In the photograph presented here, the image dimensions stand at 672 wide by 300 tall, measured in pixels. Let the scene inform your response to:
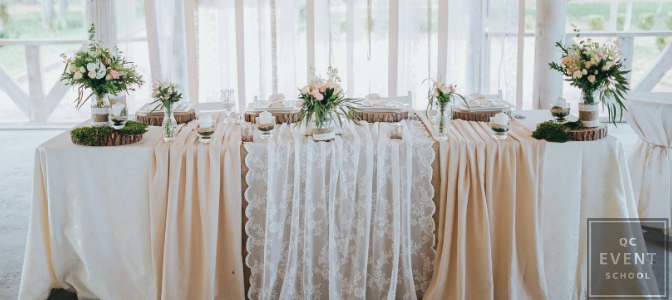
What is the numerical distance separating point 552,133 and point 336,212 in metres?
1.01

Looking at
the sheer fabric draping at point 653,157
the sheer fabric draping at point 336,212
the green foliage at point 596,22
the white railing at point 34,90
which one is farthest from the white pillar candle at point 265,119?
the green foliage at point 596,22

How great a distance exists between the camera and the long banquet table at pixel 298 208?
3.09m

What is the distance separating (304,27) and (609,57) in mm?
3253

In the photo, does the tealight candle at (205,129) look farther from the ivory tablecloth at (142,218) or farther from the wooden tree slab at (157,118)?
the wooden tree slab at (157,118)

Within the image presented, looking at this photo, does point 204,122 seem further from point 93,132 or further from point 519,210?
point 519,210

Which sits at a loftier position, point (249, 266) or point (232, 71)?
point (232, 71)

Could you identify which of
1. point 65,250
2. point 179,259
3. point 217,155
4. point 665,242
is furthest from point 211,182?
point 665,242

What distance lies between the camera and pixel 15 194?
5203 millimetres

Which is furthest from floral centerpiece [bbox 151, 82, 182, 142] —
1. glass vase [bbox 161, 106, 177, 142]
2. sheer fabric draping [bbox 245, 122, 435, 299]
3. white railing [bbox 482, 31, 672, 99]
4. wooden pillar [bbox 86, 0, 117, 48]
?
white railing [bbox 482, 31, 672, 99]

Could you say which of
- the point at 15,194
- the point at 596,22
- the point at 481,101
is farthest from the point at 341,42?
the point at 596,22

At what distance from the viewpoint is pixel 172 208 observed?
3062mm

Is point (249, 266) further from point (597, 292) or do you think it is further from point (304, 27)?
point (304, 27)

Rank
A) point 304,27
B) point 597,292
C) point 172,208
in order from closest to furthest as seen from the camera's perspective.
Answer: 1. point 172,208
2. point 597,292
3. point 304,27

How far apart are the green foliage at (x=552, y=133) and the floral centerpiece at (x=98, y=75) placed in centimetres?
183
